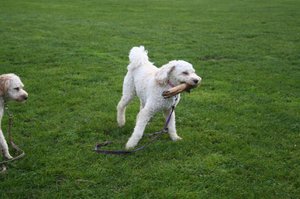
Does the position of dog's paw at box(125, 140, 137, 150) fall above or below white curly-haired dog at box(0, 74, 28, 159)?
below

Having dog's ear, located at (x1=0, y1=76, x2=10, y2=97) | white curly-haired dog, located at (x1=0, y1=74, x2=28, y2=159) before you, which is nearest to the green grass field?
white curly-haired dog, located at (x1=0, y1=74, x2=28, y2=159)

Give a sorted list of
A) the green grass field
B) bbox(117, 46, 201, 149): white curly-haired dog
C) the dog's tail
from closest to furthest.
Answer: the green grass field, bbox(117, 46, 201, 149): white curly-haired dog, the dog's tail

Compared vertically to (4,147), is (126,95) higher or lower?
higher

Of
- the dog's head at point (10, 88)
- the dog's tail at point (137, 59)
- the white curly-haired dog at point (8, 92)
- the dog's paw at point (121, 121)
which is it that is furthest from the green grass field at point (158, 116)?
the dog's tail at point (137, 59)

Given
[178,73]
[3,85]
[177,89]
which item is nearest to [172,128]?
[177,89]

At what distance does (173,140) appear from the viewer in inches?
283

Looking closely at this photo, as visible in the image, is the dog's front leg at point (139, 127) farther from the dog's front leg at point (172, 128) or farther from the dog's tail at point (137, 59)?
the dog's tail at point (137, 59)

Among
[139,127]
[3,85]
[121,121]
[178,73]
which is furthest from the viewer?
[121,121]

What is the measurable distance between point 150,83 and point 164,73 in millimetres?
447

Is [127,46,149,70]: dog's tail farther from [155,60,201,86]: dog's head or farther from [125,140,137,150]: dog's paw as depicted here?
[125,140,137,150]: dog's paw

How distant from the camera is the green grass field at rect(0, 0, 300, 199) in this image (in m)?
5.81

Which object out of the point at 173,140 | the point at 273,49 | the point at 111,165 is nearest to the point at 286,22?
the point at 273,49

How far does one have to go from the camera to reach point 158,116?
850 cm

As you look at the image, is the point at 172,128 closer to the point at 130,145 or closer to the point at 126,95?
the point at 130,145
